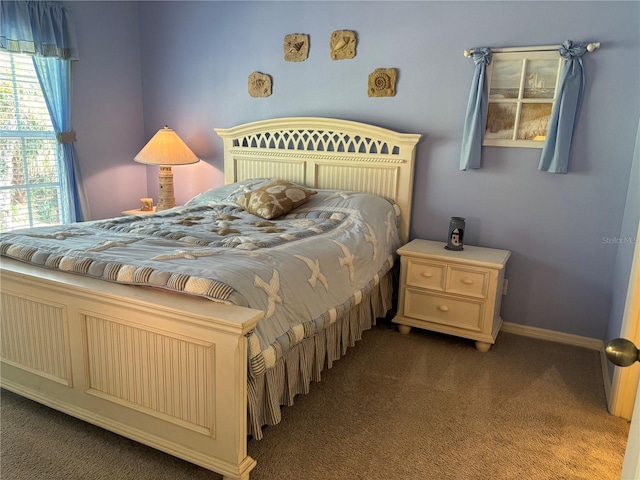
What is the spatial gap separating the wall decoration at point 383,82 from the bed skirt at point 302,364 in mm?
1307

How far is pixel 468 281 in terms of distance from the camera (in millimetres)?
2826

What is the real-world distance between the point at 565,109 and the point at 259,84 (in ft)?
7.22

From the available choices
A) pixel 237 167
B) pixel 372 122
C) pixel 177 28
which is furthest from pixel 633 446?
pixel 177 28

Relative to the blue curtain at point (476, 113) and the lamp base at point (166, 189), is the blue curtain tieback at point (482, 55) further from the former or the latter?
the lamp base at point (166, 189)

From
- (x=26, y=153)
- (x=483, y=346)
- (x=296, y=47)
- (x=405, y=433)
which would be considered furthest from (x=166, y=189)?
(x=405, y=433)

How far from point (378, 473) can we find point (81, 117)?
3.48 meters

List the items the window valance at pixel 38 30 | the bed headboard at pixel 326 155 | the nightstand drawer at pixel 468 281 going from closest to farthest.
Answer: the nightstand drawer at pixel 468 281, the window valance at pixel 38 30, the bed headboard at pixel 326 155

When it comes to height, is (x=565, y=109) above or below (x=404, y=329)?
above

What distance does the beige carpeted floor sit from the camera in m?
1.77

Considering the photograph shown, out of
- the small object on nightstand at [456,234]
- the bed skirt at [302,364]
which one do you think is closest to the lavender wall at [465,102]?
the small object on nightstand at [456,234]

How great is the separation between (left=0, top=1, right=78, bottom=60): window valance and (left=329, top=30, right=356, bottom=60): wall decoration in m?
1.93

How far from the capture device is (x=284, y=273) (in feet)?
6.40

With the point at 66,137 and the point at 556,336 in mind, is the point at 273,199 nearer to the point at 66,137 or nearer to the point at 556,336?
the point at 66,137

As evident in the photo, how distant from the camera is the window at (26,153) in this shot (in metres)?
3.34
